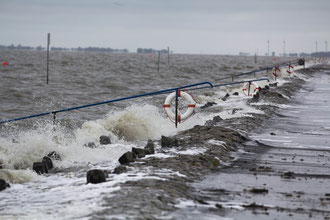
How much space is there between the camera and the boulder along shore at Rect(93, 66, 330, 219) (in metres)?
6.79

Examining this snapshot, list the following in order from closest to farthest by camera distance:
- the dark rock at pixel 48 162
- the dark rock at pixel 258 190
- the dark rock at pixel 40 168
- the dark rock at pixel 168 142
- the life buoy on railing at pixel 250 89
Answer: the dark rock at pixel 258 190
the dark rock at pixel 40 168
the dark rock at pixel 48 162
the dark rock at pixel 168 142
the life buoy on railing at pixel 250 89

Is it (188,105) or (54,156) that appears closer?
(54,156)

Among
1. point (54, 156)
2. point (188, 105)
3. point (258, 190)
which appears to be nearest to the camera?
point (258, 190)

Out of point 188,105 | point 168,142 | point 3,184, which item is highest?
point 188,105

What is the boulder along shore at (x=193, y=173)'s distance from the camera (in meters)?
6.79

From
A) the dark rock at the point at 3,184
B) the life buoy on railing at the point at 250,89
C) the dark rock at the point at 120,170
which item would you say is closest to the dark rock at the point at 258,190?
the dark rock at the point at 120,170

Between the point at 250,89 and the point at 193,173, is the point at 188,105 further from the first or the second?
the point at 250,89

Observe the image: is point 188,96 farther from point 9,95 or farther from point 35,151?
point 9,95

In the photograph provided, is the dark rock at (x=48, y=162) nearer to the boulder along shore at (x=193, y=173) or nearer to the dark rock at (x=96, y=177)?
the boulder along shore at (x=193, y=173)

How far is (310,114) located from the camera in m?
18.8

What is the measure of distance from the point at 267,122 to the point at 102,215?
35.1 feet

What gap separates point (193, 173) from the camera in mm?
8961

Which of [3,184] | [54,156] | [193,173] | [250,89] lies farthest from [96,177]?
[250,89]

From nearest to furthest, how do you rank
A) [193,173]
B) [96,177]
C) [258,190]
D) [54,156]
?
1. [258,190]
2. [96,177]
3. [193,173]
4. [54,156]
